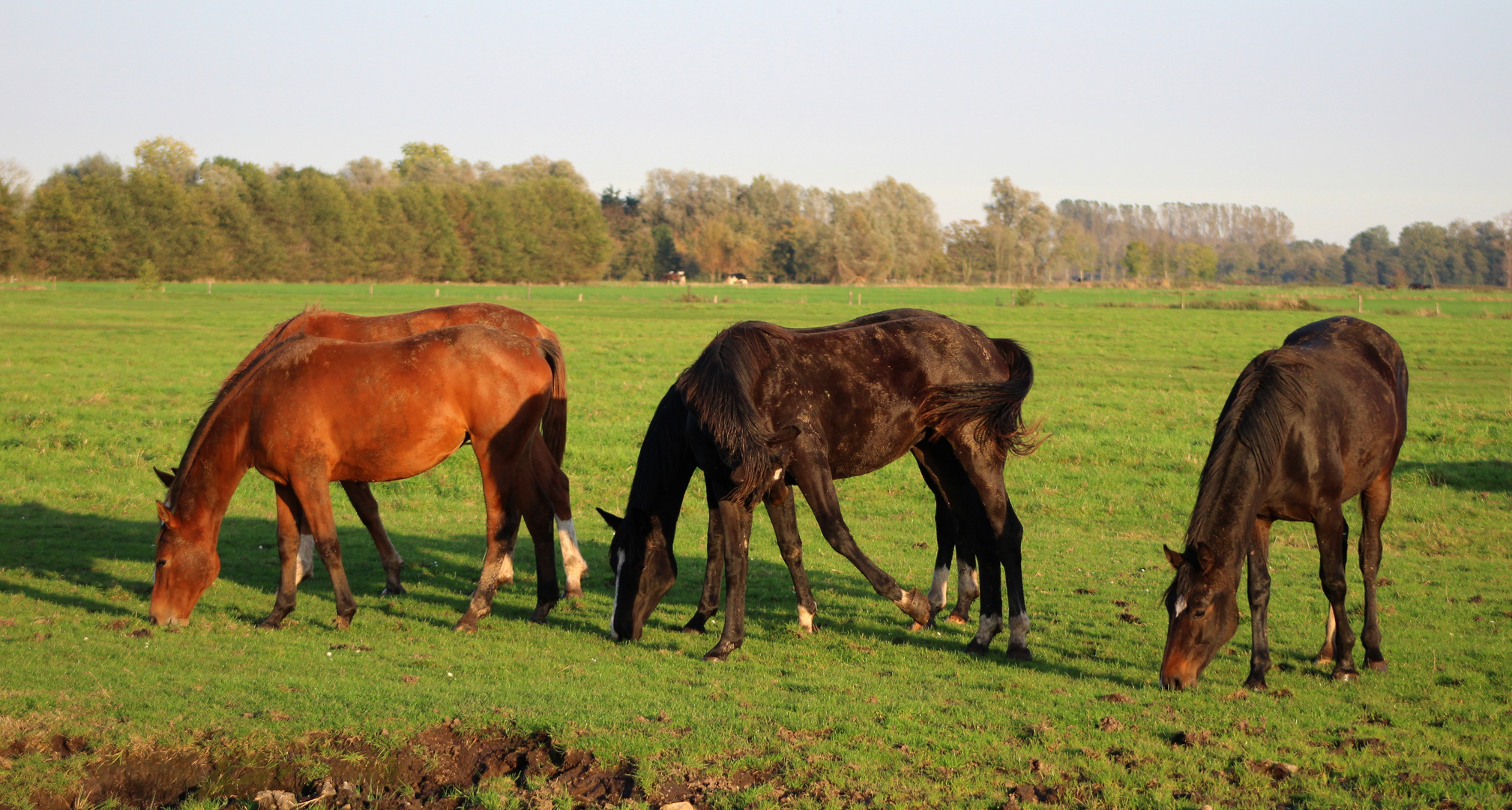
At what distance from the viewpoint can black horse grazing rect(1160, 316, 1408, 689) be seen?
17.7 feet

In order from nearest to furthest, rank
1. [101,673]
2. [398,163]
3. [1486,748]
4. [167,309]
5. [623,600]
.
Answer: [1486,748] → [101,673] → [623,600] → [167,309] → [398,163]

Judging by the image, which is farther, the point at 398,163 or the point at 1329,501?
the point at 398,163

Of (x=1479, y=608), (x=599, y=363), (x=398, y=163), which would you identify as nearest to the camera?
(x=1479, y=608)

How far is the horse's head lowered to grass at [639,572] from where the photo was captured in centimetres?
659

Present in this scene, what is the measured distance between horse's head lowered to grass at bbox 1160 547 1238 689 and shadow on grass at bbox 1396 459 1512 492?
356 inches

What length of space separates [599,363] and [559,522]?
57.1ft

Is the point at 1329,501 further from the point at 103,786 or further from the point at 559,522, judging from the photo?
the point at 103,786

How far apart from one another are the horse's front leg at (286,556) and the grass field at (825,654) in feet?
0.46

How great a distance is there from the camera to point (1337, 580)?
5.82m

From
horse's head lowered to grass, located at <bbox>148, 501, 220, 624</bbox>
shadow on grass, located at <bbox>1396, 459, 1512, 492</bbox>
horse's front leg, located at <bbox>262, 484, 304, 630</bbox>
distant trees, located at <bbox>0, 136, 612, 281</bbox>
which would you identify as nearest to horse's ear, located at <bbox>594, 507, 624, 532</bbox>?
horse's front leg, located at <bbox>262, 484, 304, 630</bbox>

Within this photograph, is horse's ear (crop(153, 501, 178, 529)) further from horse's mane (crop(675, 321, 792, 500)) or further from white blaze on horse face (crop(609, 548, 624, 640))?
horse's mane (crop(675, 321, 792, 500))

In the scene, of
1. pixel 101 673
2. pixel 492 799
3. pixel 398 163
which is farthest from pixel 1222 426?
pixel 398 163

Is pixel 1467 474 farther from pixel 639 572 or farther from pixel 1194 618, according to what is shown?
pixel 639 572

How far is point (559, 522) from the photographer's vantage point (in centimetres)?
820
